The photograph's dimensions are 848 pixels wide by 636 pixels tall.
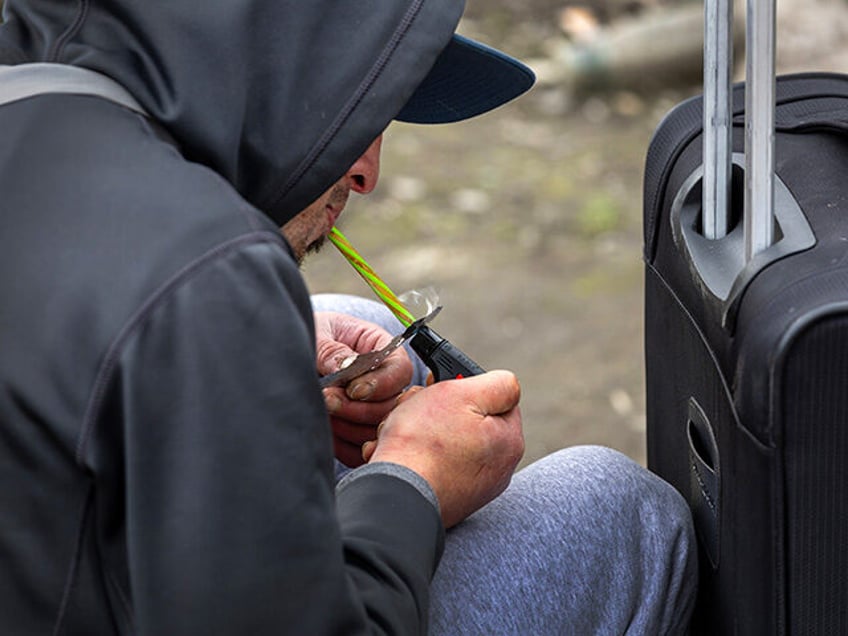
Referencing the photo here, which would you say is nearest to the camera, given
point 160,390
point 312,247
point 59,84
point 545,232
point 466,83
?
point 160,390

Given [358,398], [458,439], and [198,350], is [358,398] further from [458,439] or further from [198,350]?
[198,350]

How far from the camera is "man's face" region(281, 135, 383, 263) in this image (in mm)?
1126

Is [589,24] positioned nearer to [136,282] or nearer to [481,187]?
[481,187]

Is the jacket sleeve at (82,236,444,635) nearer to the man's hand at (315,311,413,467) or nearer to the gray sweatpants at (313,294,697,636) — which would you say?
the gray sweatpants at (313,294,697,636)

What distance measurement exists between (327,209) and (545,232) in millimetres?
2287

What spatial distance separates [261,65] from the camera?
996 millimetres

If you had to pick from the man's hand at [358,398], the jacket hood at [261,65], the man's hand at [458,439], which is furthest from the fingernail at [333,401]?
the jacket hood at [261,65]

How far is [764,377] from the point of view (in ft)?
3.35

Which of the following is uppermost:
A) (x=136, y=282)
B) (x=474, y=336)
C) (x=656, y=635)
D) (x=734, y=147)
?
(x=734, y=147)

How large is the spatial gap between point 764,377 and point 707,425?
0.73 feet

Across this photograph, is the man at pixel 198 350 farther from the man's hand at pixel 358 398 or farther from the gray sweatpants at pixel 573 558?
the man's hand at pixel 358 398

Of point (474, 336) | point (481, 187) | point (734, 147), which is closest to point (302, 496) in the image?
point (734, 147)

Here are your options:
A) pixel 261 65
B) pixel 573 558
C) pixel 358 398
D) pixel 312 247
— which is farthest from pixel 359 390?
pixel 261 65

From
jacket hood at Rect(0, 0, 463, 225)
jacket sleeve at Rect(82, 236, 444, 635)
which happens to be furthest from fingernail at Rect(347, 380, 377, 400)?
jacket sleeve at Rect(82, 236, 444, 635)
